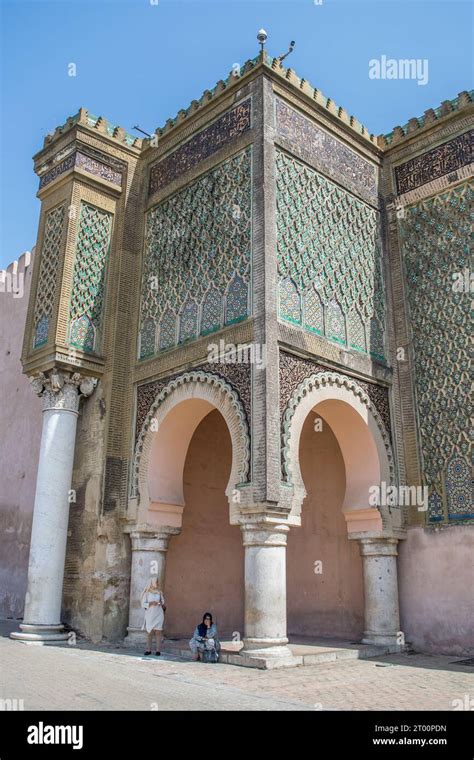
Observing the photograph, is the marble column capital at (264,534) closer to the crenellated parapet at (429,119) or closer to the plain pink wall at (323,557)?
the plain pink wall at (323,557)

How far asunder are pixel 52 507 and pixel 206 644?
2.63m

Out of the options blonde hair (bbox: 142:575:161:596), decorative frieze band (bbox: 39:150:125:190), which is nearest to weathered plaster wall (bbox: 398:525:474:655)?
blonde hair (bbox: 142:575:161:596)

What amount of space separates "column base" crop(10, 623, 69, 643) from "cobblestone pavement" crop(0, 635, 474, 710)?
27cm

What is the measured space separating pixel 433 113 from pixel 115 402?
6.06 metres

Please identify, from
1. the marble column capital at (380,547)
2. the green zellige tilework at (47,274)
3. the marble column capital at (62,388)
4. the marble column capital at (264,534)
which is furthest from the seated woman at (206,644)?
the green zellige tilework at (47,274)

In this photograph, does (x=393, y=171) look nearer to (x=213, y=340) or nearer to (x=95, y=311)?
(x=213, y=340)

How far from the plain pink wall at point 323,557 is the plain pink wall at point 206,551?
88cm

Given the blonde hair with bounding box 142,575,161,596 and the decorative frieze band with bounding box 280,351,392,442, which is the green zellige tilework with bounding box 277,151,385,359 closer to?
the decorative frieze band with bounding box 280,351,392,442

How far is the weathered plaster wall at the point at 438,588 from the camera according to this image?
7793mm

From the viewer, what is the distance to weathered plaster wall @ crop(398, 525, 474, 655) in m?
7.79

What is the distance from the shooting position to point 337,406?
8500mm

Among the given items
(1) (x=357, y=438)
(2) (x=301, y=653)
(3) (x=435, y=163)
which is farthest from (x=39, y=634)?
(3) (x=435, y=163)

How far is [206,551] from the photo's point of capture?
990 cm

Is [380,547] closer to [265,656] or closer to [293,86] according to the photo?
[265,656]
